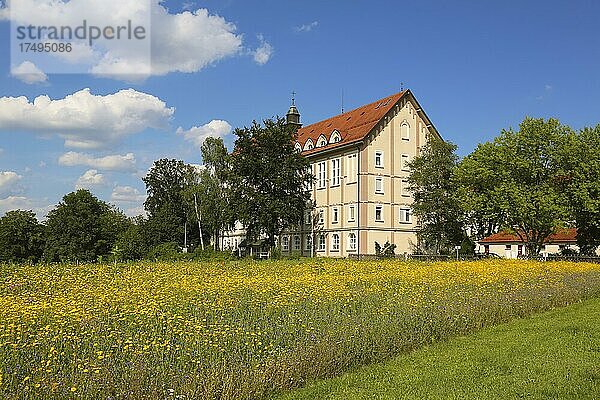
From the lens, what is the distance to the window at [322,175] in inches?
2247

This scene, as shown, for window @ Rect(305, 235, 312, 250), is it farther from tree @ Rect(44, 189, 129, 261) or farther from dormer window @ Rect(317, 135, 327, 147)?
tree @ Rect(44, 189, 129, 261)

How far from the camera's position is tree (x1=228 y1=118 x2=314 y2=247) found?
49188 mm

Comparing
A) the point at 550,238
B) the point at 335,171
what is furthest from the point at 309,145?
the point at 550,238

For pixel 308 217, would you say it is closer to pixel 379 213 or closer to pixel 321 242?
pixel 321 242

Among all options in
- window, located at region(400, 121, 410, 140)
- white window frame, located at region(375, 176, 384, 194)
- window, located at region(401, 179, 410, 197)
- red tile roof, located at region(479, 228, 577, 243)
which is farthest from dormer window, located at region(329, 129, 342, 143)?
red tile roof, located at region(479, 228, 577, 243)

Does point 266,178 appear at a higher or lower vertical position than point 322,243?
higher

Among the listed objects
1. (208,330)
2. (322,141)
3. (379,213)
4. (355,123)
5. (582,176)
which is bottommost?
(208,330)

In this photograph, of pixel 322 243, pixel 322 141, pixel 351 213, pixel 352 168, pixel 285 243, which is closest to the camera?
pixel 351 213

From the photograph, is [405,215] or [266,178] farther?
[405,215]

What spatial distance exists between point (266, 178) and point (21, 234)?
2875 centimetres

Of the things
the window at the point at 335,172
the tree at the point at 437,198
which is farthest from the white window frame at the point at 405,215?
the window at the point at 335,172

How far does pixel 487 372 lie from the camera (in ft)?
29.4

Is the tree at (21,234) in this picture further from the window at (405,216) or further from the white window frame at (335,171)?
the window at (405,216)

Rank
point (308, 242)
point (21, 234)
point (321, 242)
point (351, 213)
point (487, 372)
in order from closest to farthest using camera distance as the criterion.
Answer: point (487, 372)
point (351, 213)
point (321, 242)
point (308, 242)
point (21, 234)
